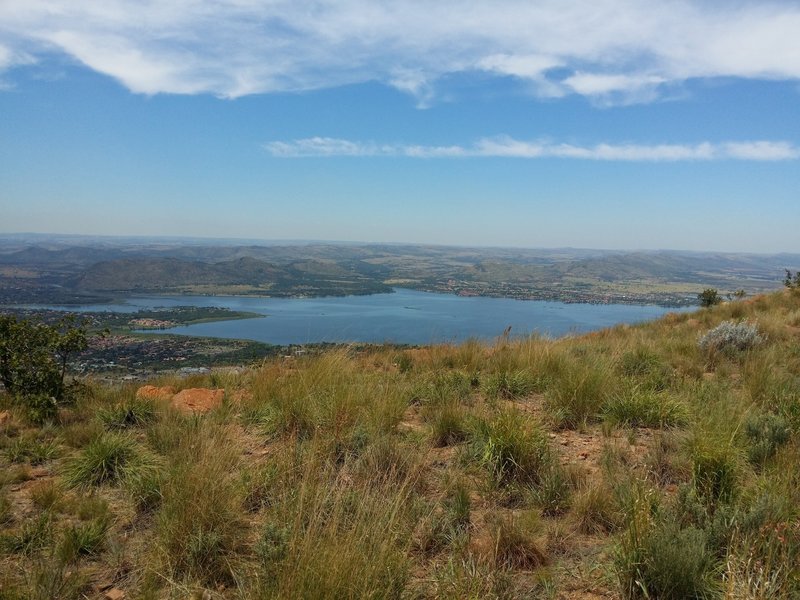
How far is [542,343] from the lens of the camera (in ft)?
25.3

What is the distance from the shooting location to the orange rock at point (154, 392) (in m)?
5.94

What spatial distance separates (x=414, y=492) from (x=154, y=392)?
4.80 meters

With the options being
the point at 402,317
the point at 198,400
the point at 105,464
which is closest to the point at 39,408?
the point at 198,400

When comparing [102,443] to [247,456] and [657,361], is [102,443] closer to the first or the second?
[247,456]

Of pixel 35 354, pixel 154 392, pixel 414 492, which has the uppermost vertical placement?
pixel 35 354

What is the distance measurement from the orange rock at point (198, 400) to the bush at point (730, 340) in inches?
308

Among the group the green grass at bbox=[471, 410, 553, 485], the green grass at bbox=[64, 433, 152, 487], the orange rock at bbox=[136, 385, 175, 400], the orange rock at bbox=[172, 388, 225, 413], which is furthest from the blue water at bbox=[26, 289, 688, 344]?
the green grass at bbox=[471, 410, 553, 485]

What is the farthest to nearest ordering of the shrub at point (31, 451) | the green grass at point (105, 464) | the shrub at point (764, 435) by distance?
the shrub at point (31, 451) < the green grass at point (105, 464) < the shrub at point (764, 435)

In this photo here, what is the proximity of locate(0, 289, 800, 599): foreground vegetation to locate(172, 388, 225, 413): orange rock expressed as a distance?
284mm

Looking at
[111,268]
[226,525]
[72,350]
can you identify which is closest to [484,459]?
[226,525]

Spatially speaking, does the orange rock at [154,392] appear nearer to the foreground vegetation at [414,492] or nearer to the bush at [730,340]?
the foreground vegetation at [414,492]

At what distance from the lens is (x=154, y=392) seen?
21.3 feet

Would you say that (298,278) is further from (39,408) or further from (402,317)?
(39,408)

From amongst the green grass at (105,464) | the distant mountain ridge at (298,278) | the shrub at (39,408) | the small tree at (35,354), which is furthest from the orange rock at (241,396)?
the distant mountain ridge at (298,278)
